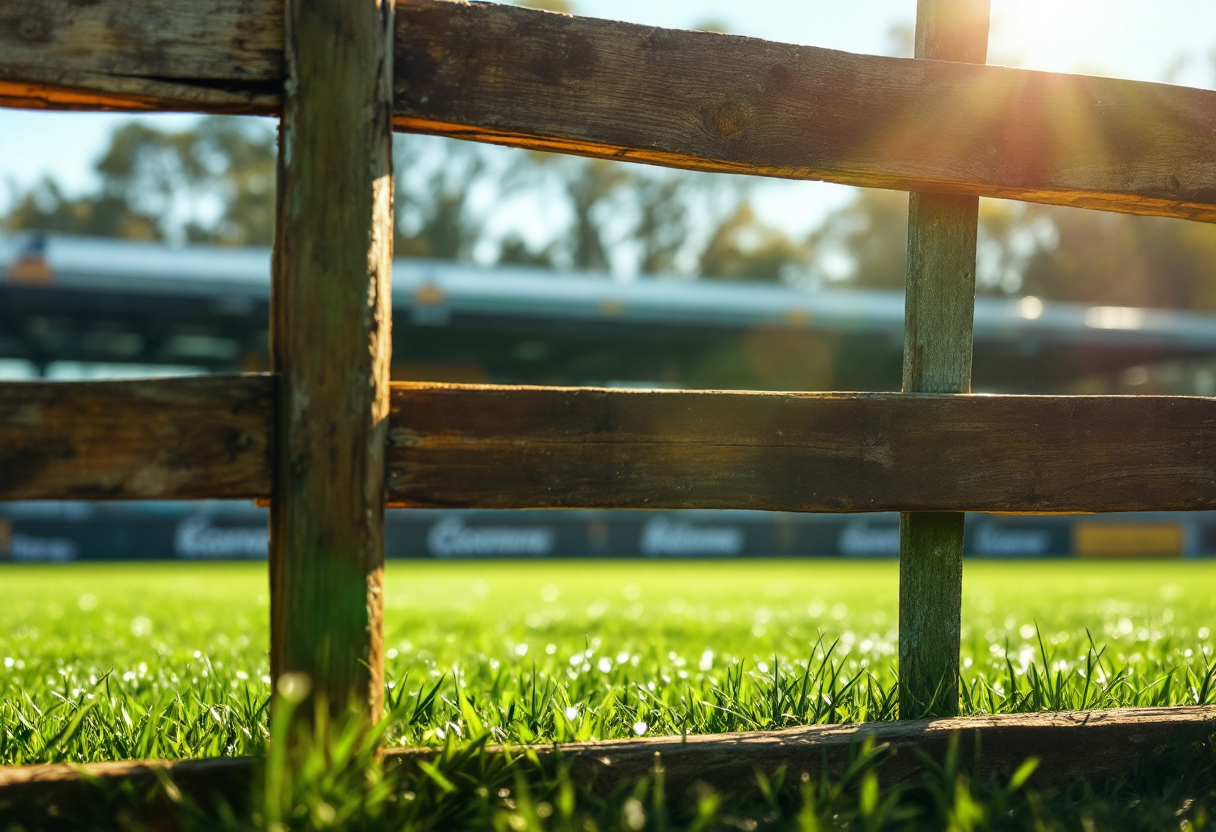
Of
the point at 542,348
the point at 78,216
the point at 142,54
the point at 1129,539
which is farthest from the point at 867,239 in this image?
the point at 142,54

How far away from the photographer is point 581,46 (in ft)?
6.38

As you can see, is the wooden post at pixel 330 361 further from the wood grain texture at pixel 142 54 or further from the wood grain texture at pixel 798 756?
the wood grain texture at pixel 798 756

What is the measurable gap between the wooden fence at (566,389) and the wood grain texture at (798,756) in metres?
0.17

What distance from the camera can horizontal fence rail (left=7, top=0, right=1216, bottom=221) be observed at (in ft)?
5.75

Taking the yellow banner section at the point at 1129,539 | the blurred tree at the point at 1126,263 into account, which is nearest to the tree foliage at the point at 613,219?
the blurred tree at the point at 1126,263

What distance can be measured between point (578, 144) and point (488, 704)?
139cm

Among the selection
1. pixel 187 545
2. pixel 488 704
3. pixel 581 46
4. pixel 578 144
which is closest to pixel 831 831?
pixel 488 704

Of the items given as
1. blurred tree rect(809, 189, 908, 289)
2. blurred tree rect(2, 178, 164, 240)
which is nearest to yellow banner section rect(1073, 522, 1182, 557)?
blurred tree rect(809, 189, 908, 289)

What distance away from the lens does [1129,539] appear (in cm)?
1889

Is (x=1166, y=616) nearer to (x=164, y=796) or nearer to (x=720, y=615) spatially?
(x=720, y=615)

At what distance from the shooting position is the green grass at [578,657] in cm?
221

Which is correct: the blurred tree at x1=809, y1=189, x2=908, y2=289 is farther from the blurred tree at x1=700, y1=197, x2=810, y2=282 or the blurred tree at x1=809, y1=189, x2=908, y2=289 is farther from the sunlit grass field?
the sunlit grass field

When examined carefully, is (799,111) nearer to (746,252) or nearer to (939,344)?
(939,344)

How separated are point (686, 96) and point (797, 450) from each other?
0.78 meters
